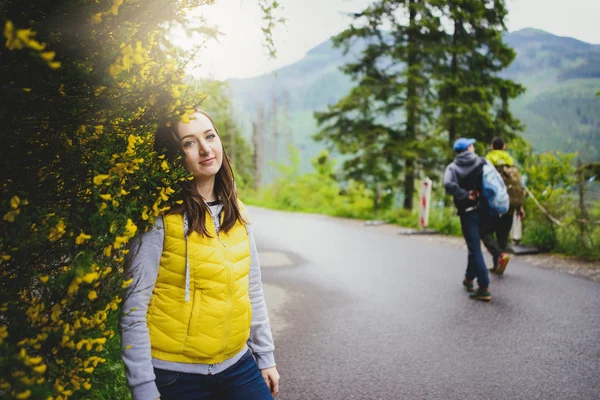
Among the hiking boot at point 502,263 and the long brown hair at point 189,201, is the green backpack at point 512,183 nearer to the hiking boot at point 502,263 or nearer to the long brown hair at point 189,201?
the hiking boot at point 502,263

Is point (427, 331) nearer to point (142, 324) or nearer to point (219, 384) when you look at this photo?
point (219, 384)

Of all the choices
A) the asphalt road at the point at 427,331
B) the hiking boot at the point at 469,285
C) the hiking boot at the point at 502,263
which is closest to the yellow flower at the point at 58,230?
the asphalt road at the point at 427,331

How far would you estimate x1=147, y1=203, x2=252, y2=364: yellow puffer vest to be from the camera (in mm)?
1832

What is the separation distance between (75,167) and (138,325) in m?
0.65

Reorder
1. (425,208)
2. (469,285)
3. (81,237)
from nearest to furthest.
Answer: (81,237) → (469,285) → (425,208)

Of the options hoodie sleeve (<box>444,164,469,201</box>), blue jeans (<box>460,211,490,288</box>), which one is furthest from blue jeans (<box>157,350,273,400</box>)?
hoodie sleeve (<box>444,164,469,201</box>)

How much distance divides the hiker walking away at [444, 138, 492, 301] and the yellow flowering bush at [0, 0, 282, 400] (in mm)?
5250

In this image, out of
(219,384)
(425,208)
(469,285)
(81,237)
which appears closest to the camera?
(81,237)

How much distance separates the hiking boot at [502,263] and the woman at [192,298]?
608 centimetres

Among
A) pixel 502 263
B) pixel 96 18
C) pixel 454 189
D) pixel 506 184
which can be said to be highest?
pixel 96 18

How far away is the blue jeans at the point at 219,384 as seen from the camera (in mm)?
1840

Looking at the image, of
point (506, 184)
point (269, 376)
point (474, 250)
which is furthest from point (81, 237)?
point (506, 184)

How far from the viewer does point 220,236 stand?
199 cm

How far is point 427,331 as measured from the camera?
5.01 m
